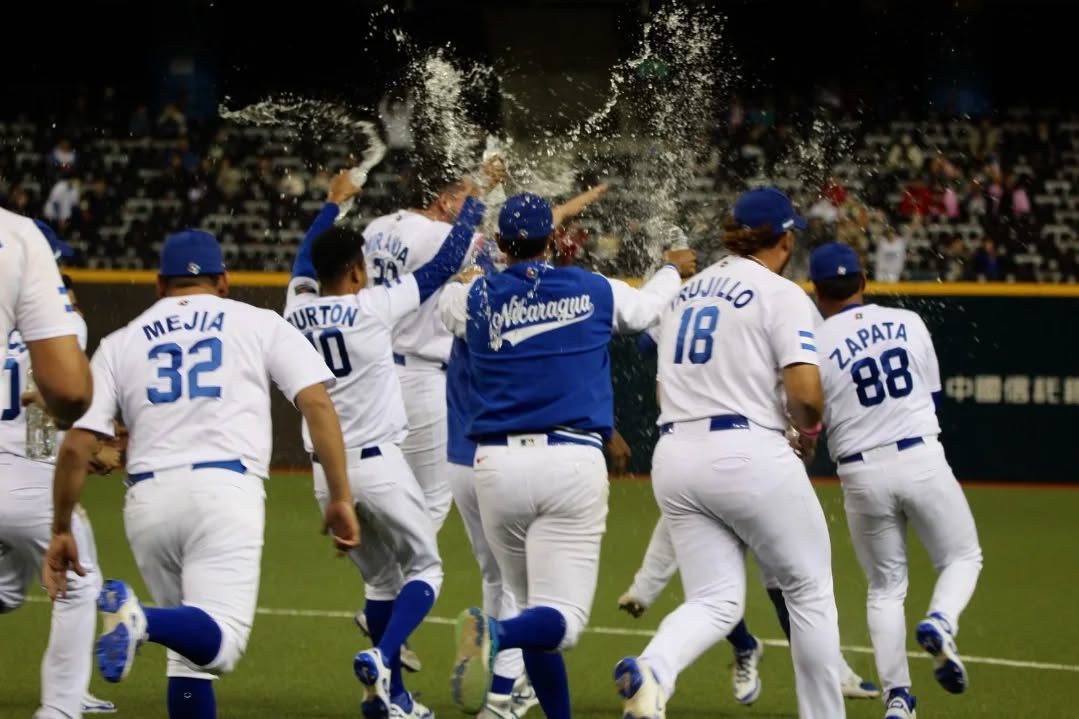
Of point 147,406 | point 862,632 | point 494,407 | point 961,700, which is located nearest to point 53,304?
point 147,406

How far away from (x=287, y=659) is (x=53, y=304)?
4.32 m

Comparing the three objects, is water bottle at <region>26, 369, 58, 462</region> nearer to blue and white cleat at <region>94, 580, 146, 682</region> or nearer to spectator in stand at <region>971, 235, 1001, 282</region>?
blue and white cleat at <region>94, 580, 146, 682</region>

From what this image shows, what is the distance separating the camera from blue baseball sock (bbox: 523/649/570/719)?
6285 millimetres

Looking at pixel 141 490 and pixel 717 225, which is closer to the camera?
pixel 141 490

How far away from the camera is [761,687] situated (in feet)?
25.7

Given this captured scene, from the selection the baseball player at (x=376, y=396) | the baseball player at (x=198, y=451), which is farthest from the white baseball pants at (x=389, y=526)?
the baseball player at (x=198, y=451)

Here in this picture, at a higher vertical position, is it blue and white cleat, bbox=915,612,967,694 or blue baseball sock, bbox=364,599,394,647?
blue and white cleat, bbox=915,612,967,694

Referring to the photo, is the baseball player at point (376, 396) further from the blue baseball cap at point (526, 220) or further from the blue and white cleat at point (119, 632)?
the blue and white cleat at point (119, 632)

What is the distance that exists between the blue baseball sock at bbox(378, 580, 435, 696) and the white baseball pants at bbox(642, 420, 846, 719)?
5.20 ft

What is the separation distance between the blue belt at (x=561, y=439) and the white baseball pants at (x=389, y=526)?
1.11m

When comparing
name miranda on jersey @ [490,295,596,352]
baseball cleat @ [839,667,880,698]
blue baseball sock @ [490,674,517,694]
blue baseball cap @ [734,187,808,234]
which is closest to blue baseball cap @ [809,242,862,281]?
blue baseball cap @ [734,187,808,234]

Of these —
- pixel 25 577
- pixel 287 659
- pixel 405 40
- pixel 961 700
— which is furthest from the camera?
pixel 405 40

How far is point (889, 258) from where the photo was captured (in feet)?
66.9

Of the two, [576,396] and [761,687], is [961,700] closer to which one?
[761,687]
